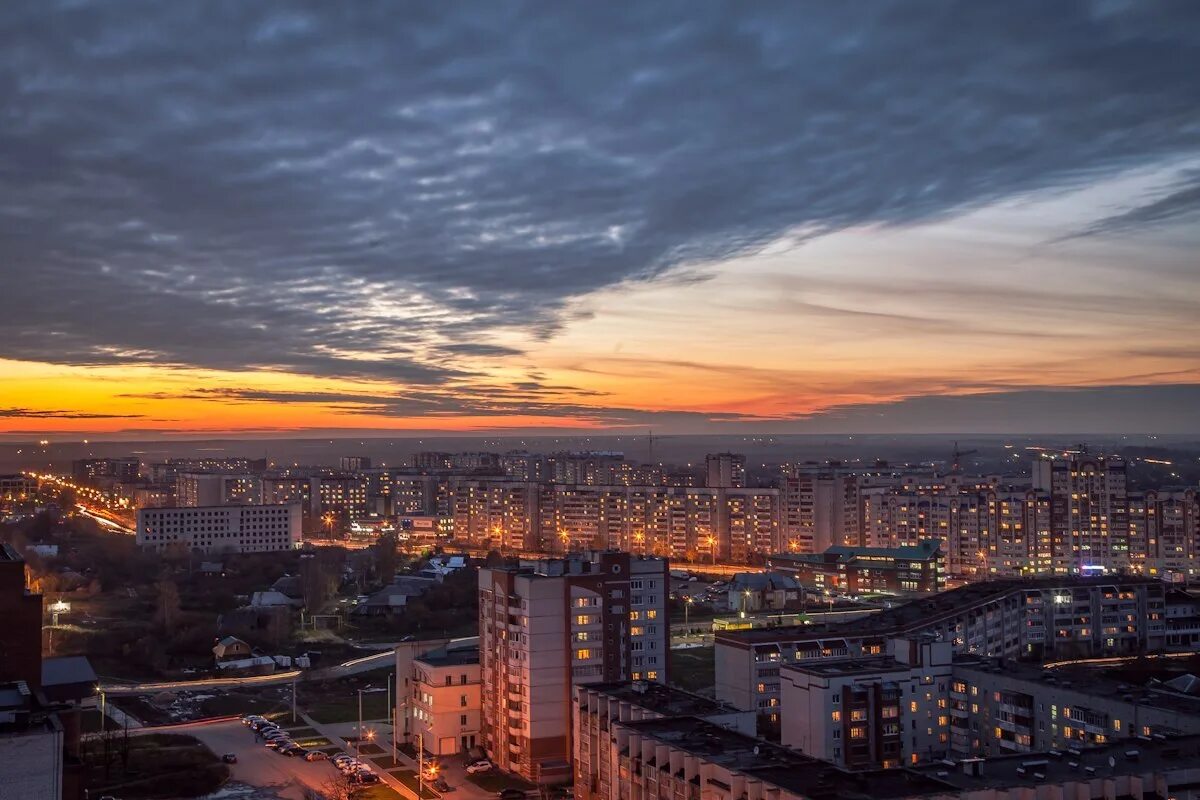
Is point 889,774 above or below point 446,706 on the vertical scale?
above

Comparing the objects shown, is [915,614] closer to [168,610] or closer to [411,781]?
[411,781]

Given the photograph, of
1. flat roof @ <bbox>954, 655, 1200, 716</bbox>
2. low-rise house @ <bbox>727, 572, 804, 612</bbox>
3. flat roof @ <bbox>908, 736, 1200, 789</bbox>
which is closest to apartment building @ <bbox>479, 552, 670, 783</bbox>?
flat roof @ <bbox>954, 655, 1200, 716</bbox>

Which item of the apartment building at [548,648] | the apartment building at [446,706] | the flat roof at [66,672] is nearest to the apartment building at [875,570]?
the apartment building at [548,648]

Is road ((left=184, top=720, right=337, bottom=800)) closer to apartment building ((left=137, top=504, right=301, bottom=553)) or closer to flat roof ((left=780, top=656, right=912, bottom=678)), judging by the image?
flat roof ((left=780, top=656, right=912, bottom=678))

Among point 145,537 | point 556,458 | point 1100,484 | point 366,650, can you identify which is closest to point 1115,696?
point 366,650

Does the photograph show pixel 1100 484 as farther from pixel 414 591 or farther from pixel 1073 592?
pixel 414 591

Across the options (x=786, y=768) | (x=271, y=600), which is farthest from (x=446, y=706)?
(x=271, y=600)
